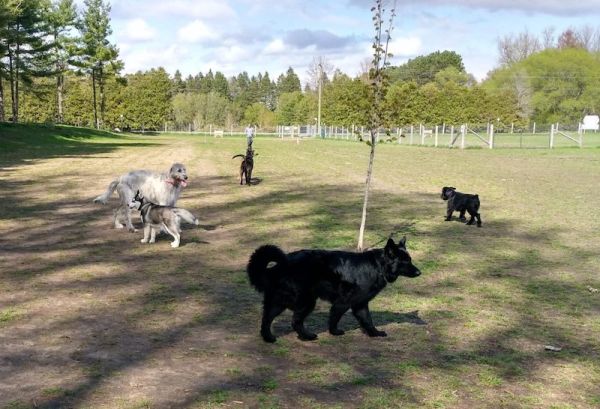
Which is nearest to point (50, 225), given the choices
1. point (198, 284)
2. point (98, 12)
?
point (198, 284)

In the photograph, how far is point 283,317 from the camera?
6.89 meters

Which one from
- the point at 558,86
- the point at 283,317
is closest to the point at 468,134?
the point at 558,86

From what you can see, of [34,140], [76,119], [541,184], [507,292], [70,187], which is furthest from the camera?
[76,119]

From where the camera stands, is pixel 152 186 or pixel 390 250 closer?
pixel 390 250

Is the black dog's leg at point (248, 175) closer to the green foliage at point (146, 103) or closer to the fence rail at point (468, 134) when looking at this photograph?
the fence rail at point (468, 134)

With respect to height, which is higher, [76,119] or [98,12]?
[98,12]

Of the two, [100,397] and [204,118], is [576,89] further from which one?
[100,397]

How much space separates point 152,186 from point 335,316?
21.6 ft

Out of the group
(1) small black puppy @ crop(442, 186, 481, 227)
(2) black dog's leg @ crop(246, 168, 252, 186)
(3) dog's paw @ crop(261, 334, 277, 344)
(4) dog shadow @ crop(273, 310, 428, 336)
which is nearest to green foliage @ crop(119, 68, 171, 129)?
(2) black dog's leg @ crop(246, 168, 252, 186)

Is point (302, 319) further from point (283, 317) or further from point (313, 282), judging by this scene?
point (283, 317)

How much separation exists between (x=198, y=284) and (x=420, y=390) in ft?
13.2

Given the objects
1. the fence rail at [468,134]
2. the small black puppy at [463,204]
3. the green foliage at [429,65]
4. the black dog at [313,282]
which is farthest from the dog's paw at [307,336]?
the green foliage at [429,65]

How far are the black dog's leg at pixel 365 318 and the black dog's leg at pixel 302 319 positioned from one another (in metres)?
0.50

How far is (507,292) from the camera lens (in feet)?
26.5
